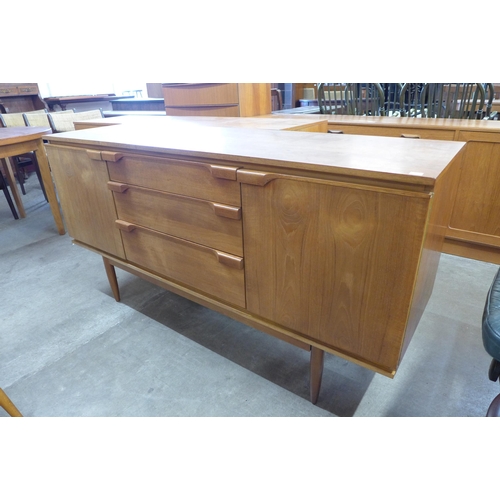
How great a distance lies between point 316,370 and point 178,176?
2.32ft

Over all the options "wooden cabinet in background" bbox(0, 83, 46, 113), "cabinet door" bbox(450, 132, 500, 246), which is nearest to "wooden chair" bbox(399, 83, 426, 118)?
"cabinet door" bbox(450, 132, 500, 246)

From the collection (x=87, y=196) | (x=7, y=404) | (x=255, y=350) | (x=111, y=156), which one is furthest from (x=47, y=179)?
(x=255, y=350)

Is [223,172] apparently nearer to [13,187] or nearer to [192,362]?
[192,362]

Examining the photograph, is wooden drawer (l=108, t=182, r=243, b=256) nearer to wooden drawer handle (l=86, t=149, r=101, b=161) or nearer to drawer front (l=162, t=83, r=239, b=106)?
wooden drawer handle (l=86, t=149, r=101, b=161)

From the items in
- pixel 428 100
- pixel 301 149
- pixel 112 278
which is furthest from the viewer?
pixel 428 100

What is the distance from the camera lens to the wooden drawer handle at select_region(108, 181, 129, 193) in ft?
3.88

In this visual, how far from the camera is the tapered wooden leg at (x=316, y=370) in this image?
1046 mm

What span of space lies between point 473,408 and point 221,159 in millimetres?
1062

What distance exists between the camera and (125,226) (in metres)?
1.26

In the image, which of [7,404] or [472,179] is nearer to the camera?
[7,404]

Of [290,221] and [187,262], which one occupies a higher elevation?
[290,221]

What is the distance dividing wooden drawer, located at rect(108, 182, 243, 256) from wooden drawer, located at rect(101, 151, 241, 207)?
0.07ft
